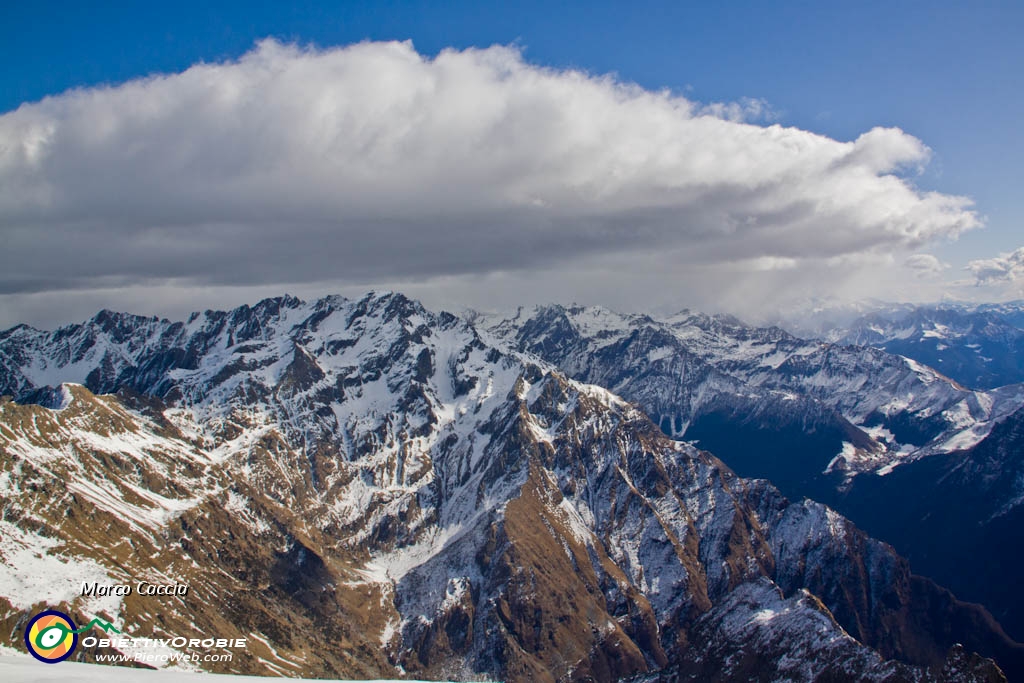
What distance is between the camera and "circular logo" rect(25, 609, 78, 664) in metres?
34.9

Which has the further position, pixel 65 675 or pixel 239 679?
pixel 239 679

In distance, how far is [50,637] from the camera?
35.8m

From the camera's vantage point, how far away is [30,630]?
115 ft

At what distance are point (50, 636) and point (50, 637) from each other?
54mm

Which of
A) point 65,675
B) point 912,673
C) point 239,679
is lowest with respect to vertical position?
point 912,673

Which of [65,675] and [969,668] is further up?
[65,675]

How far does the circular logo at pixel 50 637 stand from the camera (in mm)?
34875

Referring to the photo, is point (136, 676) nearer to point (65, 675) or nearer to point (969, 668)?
point (65, 675)

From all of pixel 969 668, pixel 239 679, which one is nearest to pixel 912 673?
pixel 969 668

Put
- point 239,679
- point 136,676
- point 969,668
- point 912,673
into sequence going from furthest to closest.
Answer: point 912,673, point 969,668, point 239,679, point 136,676

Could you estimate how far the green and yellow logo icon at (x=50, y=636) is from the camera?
34.9 meters

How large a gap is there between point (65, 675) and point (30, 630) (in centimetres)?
491

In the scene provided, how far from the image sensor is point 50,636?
3581 cm

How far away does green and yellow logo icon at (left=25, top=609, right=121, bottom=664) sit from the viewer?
1373 inches
